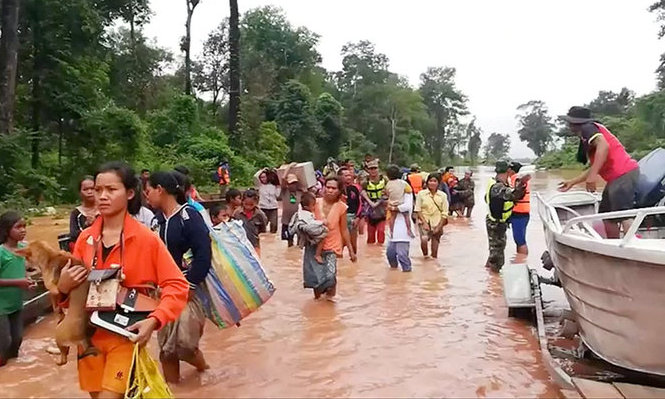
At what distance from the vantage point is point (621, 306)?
5148 millimetres

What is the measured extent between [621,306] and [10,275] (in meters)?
4.89

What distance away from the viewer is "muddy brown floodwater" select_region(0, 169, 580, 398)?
5.74 meters

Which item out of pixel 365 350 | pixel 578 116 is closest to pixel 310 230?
pixel 365 350

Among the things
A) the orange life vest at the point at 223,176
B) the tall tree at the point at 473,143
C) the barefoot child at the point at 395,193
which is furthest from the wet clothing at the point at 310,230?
the tall tree at the point at 473,143

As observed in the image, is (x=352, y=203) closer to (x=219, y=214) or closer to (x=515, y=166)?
(x=515, y=166)

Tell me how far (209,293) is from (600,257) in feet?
9.61

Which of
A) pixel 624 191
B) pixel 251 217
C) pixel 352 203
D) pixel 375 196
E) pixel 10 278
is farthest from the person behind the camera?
pixel 375 196

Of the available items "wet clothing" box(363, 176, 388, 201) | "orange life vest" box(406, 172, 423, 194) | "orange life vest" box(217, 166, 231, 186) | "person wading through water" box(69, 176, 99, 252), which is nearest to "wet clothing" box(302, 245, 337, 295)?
"person wading through water" box(69, 176, 99, 252)

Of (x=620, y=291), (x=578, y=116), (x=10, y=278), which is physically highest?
(x=578, y=116)

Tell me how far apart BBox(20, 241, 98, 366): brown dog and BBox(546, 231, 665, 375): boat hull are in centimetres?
355

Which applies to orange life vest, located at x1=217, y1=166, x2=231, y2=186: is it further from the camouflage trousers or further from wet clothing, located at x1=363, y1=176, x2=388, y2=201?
the camouflage trousers

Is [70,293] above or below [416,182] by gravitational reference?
below

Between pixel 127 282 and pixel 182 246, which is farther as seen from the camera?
pixel 182 246

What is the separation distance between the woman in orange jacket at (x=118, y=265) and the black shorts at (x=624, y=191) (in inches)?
178
